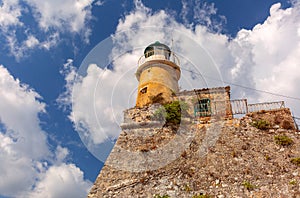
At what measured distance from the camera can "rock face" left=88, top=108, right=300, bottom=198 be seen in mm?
14965

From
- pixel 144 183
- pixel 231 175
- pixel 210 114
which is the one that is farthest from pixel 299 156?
pixel 144 183

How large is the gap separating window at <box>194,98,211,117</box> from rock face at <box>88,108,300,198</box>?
1267 millimetres

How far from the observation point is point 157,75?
82.0 feet

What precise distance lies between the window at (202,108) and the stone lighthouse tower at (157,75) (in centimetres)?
Result: 276

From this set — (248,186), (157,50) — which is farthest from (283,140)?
(157,50)

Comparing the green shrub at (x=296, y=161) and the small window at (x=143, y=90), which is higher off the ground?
the small window at (x=143, y=90)

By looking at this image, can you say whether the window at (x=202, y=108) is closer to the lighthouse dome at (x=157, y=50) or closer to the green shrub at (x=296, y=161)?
the green shrub at (x=296, y=161)

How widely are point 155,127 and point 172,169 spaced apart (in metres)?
4.30

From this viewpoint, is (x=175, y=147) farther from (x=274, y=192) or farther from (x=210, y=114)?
(x=274, y=192)

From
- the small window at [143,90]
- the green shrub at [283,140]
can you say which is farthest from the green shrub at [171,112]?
the green shrub at [283,140]

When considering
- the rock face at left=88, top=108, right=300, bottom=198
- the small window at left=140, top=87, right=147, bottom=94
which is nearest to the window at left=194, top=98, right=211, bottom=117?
the rock face at left=88, top=108, right=300, bottom=198

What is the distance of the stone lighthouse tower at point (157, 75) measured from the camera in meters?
23.6

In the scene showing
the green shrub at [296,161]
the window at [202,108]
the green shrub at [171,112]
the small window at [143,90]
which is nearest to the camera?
the green shrub at [296,161]

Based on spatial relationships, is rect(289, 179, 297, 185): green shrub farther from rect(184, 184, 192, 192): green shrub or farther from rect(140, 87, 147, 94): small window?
rect(140, 87, 147, 94): small window
